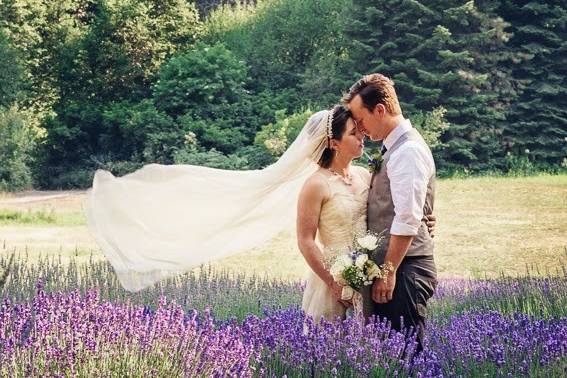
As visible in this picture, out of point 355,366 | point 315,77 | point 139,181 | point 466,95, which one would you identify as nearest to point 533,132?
point 466,95

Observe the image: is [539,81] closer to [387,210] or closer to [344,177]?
[344,177]

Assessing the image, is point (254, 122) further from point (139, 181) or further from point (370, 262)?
point (370, 262)

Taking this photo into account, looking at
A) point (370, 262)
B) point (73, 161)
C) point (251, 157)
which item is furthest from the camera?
point (73, 161)

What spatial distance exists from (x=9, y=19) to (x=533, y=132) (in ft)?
46.8

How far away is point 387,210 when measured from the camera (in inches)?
151

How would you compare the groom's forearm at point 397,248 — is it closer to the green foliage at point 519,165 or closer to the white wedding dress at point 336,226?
the white wedding dress at point 336,226

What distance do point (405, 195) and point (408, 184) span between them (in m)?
0.05

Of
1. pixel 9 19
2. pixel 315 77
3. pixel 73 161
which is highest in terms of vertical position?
pixel 9 19

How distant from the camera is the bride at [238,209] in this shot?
3.92 metres

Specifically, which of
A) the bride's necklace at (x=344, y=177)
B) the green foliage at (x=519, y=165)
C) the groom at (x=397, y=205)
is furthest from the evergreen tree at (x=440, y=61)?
the groom at (x=397, y=205)

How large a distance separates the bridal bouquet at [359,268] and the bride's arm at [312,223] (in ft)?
0.43

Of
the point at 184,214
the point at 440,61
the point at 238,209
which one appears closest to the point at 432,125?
the point at 440,61

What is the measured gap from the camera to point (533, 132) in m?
21.2

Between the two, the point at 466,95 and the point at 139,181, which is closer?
the point at 139,181
